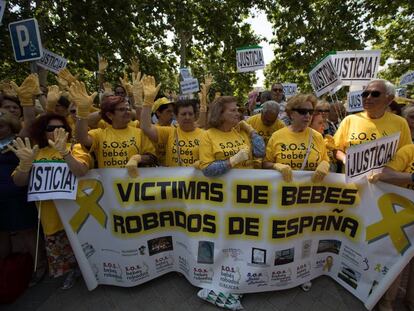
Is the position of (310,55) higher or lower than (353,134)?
higher

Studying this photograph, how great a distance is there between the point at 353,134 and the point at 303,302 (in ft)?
5.95

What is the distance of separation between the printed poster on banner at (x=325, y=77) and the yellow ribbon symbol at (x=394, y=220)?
2.25 m

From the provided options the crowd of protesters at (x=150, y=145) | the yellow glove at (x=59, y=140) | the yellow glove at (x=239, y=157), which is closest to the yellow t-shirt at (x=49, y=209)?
the crowd of protesters at (x=150, y=145)

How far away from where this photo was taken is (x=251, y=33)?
16.2 metres

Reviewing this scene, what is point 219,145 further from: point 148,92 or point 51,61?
point 51,61

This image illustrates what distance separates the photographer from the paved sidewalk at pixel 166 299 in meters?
2.87

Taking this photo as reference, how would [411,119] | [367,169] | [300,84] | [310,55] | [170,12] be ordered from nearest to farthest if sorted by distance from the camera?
→ [367,169] < [411,119] < [170,12] < [310,55] < [300,84]

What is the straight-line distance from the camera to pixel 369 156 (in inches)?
107

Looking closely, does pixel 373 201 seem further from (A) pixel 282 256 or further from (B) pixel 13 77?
(B) pixel 13 77

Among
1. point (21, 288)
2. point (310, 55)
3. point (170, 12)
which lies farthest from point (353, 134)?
point (310, 55)

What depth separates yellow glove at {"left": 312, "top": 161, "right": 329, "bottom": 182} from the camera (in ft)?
9.18

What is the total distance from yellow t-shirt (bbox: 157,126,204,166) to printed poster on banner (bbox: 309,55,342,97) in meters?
2.31

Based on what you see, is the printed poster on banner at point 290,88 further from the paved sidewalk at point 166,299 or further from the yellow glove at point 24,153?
the yellow glove at point 24,153

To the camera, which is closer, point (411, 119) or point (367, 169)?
point (367, 169)
